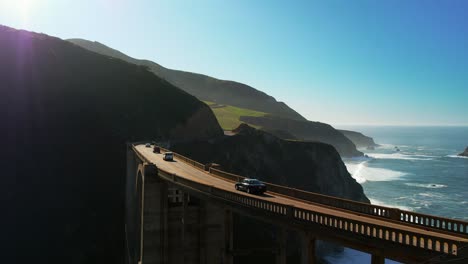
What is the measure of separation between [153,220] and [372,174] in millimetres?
127180

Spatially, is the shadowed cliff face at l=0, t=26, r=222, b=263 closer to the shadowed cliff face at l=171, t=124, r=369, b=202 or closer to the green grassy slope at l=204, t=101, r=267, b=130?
the shadowed cliff face at l=171, t=124, r=369, b=202

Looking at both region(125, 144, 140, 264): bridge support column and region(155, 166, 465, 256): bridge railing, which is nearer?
region(155, 166, 465, 256): bridge railing

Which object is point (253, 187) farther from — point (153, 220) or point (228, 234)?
point (153, 220)

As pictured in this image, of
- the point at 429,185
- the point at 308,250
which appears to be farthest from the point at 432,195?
the point at 308,250

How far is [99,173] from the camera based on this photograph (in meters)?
76.8

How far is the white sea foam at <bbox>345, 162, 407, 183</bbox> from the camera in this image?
426ft

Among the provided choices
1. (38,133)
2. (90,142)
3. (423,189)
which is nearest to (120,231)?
(90,142)

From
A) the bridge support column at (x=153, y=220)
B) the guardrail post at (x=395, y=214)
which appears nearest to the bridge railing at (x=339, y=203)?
the guardrail post at (x=395, y=214)

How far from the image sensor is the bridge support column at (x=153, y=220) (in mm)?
31641

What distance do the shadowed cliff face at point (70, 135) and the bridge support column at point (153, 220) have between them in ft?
114

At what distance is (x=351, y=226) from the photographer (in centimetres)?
1570

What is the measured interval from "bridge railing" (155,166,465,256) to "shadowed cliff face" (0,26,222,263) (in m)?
50.2

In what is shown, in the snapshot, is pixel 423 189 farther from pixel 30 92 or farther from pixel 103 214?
pixel 30 92

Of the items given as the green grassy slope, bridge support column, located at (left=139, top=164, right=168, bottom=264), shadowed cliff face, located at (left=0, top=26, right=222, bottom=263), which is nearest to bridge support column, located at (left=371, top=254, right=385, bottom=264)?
bridge support column, located at (left=139, top=164, right=168, bottom=264)
